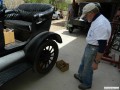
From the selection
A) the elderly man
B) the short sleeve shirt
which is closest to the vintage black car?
the elderly man

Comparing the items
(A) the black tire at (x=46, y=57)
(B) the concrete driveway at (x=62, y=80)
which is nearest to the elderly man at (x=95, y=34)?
(B) the concrete driveway at (x=62, y=80)

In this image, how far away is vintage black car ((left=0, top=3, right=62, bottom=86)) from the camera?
2.56 m

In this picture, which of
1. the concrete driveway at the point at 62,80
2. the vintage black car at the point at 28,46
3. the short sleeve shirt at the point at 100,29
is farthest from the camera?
the concrete driveway at the point at 62,80

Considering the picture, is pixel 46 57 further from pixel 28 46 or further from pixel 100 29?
pixel 100 29

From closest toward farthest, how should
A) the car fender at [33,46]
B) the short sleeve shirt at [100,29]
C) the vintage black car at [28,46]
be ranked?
the short sleeve shirt at [100,29], the vintage black car at [28,46], the car fender at [33,46]

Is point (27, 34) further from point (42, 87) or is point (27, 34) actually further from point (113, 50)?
point (113, 50)

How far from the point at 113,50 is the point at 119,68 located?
1.42 metres

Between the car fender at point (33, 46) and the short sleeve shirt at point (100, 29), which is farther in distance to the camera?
the car fender at point (33, 46)

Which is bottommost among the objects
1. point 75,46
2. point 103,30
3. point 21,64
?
point 75,46

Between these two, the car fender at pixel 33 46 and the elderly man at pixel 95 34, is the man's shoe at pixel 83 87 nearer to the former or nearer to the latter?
the elderly man at pixel 95 34

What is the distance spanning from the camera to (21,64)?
9.34ft

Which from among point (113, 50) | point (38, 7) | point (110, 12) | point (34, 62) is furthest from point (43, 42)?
point (110, 12)

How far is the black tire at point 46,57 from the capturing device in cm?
302

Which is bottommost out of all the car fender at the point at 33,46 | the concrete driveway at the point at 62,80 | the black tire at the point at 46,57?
the concrete driveway at the point at 62,80
